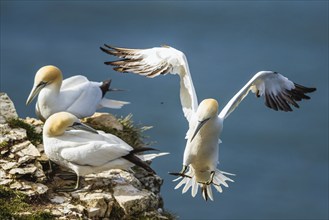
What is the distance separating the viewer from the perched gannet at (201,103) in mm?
10047

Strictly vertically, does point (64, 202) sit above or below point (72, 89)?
below

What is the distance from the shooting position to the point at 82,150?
9211mm

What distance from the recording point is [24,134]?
9852mm

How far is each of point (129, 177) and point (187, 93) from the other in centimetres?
154

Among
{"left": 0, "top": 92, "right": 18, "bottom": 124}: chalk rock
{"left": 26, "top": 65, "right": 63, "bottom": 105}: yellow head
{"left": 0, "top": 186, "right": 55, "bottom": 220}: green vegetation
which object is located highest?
{"left": 26, "top": 65, "right": 63, "bottom": 105}: yellow head

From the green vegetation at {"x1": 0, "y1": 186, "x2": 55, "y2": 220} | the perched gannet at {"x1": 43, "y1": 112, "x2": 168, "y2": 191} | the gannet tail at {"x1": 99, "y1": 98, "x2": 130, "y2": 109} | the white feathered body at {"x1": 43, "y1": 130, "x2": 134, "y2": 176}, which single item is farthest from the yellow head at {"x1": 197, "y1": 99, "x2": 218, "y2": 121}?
the gannet tail at {"x1": 99, "y1": 98, "x2": 130, "y2": 109}

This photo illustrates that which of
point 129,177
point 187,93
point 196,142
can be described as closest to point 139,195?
point 129,177

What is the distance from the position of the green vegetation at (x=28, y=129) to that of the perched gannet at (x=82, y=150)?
70 cm

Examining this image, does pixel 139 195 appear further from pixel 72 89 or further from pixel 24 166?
pixel 72 89

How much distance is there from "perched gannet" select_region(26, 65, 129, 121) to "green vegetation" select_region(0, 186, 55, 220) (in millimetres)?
1930

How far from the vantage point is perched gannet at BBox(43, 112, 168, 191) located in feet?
30.1

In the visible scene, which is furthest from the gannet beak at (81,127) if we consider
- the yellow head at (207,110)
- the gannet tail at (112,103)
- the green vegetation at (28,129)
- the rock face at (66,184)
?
the gannet tail at (112,103)

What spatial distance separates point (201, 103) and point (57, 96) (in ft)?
5.95

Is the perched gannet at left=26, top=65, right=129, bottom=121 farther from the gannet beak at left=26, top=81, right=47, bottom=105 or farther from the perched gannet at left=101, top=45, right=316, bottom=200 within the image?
the perched gannet at left=101, top=45, right=316, bottom=200
